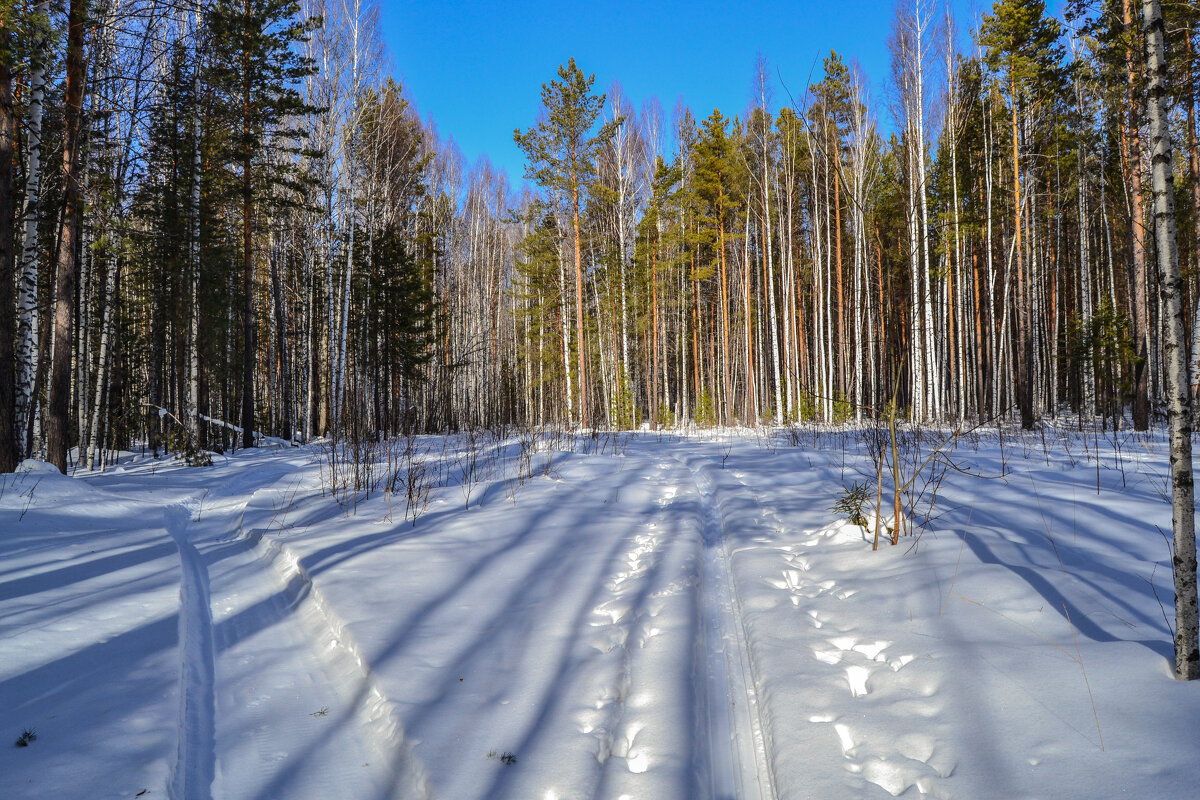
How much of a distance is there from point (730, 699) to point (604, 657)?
25.6 inches

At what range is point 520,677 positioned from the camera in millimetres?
2602

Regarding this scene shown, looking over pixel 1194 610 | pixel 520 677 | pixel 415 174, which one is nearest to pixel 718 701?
pixel 520 677

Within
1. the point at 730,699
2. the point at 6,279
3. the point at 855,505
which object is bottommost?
the point at 730,699

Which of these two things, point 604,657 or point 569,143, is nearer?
point 604,657

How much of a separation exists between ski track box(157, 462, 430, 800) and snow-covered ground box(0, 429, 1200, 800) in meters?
0.01

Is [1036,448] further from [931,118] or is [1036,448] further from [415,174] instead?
[415,174]

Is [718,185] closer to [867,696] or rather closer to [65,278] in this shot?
[65,278]

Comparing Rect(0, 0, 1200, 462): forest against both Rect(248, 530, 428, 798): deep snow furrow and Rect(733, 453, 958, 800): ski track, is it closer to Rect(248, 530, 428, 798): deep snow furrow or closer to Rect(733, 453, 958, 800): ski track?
Rect(733, 453, 958, 800): ski track

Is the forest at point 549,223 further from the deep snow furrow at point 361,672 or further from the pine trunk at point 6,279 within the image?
the deep snow furrow at point 361,672

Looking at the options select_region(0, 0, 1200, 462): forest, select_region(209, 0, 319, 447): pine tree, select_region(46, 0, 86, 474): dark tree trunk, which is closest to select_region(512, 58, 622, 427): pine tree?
select_region(0, 0, 1200, 462): forest

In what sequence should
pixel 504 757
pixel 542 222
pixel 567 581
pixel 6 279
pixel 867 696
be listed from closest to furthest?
1. pixel 504 757
2. pixel 867 696
3. pixel 567 581
4. pixel 6 279
5. pixel 542 222

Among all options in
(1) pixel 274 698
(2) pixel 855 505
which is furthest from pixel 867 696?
(1) pixel 274 698

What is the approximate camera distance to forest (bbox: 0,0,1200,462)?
9.02 metres

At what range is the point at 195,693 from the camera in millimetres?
2494
